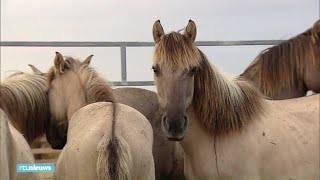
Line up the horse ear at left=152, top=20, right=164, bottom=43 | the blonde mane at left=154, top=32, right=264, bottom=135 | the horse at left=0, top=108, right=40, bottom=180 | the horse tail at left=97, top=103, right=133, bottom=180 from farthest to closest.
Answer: the horse ear at left=152, top=20, right=164, bottom=43 → the blonde mane at left=154, top=32, right=264, bottom=135 → the horse at left=0, top=108, right=40, bottom=180 → the horse tail at left=97, top=103, right=133, bottom=180

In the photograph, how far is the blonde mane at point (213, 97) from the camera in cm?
416

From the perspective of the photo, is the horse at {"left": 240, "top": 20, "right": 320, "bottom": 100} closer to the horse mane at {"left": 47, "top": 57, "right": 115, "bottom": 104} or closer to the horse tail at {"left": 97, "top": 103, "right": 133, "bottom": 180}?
the horse mane at {"left": 47, "top": 57, "right": 115, "bottom": 104}

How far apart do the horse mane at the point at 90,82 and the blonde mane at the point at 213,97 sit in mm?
688

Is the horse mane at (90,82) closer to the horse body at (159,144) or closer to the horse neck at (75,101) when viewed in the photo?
the horse neck at (75,101)

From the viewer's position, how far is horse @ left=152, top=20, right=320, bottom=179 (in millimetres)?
4082

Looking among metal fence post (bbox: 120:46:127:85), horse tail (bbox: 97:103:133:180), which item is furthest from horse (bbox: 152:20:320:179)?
metal fence post (bbox: 120:46:127:85)

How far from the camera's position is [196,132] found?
4305 millimetres

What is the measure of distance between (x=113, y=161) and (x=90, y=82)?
1649 millimetres

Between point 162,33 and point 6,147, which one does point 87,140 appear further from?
point 162,33

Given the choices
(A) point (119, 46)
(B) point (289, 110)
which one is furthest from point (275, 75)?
(A) point (119, 46)

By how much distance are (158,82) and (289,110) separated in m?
1.13

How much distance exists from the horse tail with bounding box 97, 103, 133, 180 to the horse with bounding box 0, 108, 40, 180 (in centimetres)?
→ 58

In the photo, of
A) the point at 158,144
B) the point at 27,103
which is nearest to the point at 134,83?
the point at 158,144

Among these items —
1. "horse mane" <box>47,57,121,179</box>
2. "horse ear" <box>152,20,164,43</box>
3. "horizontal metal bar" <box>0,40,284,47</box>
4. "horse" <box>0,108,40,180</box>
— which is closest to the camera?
"horse" <box>0,108,40,180</box>
